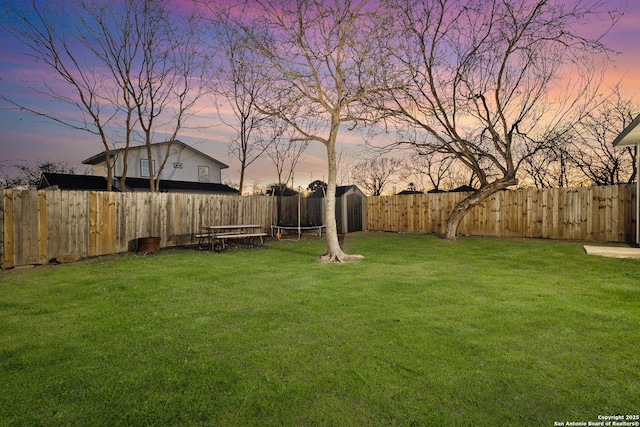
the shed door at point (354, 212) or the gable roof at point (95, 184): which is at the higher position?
the gable roof at point (95, 184)

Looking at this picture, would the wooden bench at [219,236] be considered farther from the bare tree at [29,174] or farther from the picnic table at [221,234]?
the bare tree at [29,174]

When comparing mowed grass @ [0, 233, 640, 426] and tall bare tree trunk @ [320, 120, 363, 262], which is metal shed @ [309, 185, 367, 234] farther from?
mowed grass @ [0, 233, 640, 426]

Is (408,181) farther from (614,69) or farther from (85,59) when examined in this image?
(85,59)

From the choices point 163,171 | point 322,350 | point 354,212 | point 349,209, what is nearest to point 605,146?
point 354,212

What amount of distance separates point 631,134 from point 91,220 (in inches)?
556

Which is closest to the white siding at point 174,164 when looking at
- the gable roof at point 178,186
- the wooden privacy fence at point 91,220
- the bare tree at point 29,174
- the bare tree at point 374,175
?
the gable roof at point 178,186

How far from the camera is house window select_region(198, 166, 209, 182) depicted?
26756mm

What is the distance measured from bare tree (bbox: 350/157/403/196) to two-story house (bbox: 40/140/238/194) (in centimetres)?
1318

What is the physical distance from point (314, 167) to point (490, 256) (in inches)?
727

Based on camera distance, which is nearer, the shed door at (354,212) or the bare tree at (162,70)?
the bare tree at (162,70)

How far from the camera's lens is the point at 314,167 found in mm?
25766

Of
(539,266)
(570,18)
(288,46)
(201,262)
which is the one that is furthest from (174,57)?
(539,266)

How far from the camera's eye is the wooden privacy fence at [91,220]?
7.55 meters

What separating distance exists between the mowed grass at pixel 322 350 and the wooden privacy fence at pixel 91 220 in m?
2.00
